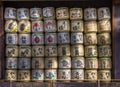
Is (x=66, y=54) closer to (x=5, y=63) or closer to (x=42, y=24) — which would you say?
(x=42, y=24)

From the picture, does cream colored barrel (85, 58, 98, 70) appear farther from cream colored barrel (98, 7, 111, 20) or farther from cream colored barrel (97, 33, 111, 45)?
cream colored barrel (98, 7, 111, 20)

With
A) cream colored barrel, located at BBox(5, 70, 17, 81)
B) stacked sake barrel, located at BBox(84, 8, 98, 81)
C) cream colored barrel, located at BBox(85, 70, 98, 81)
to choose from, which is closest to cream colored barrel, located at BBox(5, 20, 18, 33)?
cream colored barrel, located at BBox(5, 70, 17, 81)

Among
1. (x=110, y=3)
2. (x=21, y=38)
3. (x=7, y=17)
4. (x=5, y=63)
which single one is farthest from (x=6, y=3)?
(x=110, y=3)

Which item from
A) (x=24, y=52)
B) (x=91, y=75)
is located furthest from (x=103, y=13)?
(x=24, y=52)

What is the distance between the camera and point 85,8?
1008cm

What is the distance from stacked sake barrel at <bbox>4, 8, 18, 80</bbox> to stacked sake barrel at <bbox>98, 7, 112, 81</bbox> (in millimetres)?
2451

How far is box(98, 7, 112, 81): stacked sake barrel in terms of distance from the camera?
980 centimetres

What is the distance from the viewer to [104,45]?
9836 millimetres

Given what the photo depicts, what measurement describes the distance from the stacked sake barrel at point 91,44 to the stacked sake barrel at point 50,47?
2.96 ft

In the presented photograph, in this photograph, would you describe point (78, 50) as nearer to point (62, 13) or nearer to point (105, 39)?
point (105, 39)

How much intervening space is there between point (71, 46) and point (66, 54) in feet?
0.92

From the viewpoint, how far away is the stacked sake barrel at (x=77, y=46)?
9.89 metres

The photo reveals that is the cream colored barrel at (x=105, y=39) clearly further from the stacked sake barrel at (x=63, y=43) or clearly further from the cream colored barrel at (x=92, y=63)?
the stacked sake barrel at (x=63, y=43)

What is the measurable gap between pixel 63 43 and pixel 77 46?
1.36ft
